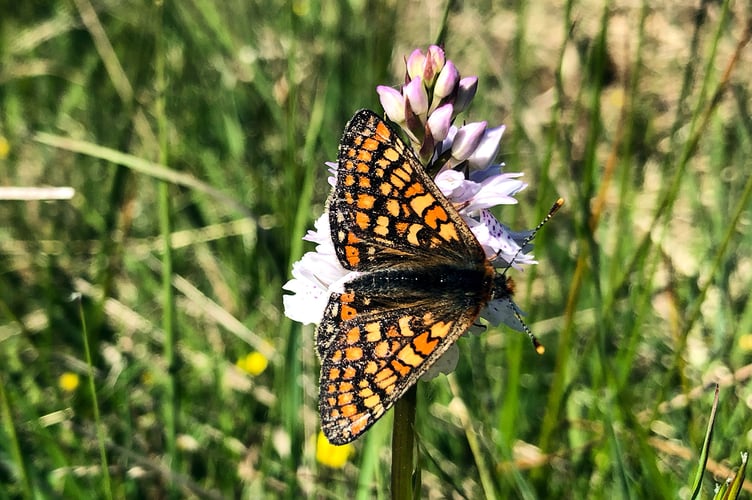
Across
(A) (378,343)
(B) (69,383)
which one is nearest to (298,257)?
(A) (378,343)

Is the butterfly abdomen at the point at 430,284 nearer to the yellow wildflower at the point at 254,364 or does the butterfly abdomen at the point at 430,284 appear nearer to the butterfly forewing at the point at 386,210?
the butterfly forewing at the point at 386,210

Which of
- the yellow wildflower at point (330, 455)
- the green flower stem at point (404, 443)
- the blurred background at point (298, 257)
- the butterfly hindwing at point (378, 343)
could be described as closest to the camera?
the butterfly hindwing at point (378, 343)

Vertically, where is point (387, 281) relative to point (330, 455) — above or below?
above

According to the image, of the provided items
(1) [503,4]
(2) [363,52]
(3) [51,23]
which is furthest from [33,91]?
(1) [503,4]

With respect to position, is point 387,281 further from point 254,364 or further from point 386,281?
point 254,364

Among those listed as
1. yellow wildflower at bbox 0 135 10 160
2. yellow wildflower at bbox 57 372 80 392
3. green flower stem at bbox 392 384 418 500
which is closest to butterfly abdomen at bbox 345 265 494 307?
green flower stem at bbox 392 384 418 500

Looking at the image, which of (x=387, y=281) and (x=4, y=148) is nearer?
(x=387, y=281)

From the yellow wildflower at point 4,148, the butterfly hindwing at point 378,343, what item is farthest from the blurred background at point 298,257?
the butterfly hindwing at point 378,343

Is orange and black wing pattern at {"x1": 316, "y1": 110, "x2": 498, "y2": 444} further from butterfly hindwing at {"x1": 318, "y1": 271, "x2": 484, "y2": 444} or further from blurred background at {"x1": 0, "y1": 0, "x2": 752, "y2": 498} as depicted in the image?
blurred background at {"x1": 0, "y1": 0, "x2": 752, "y2": 498}
